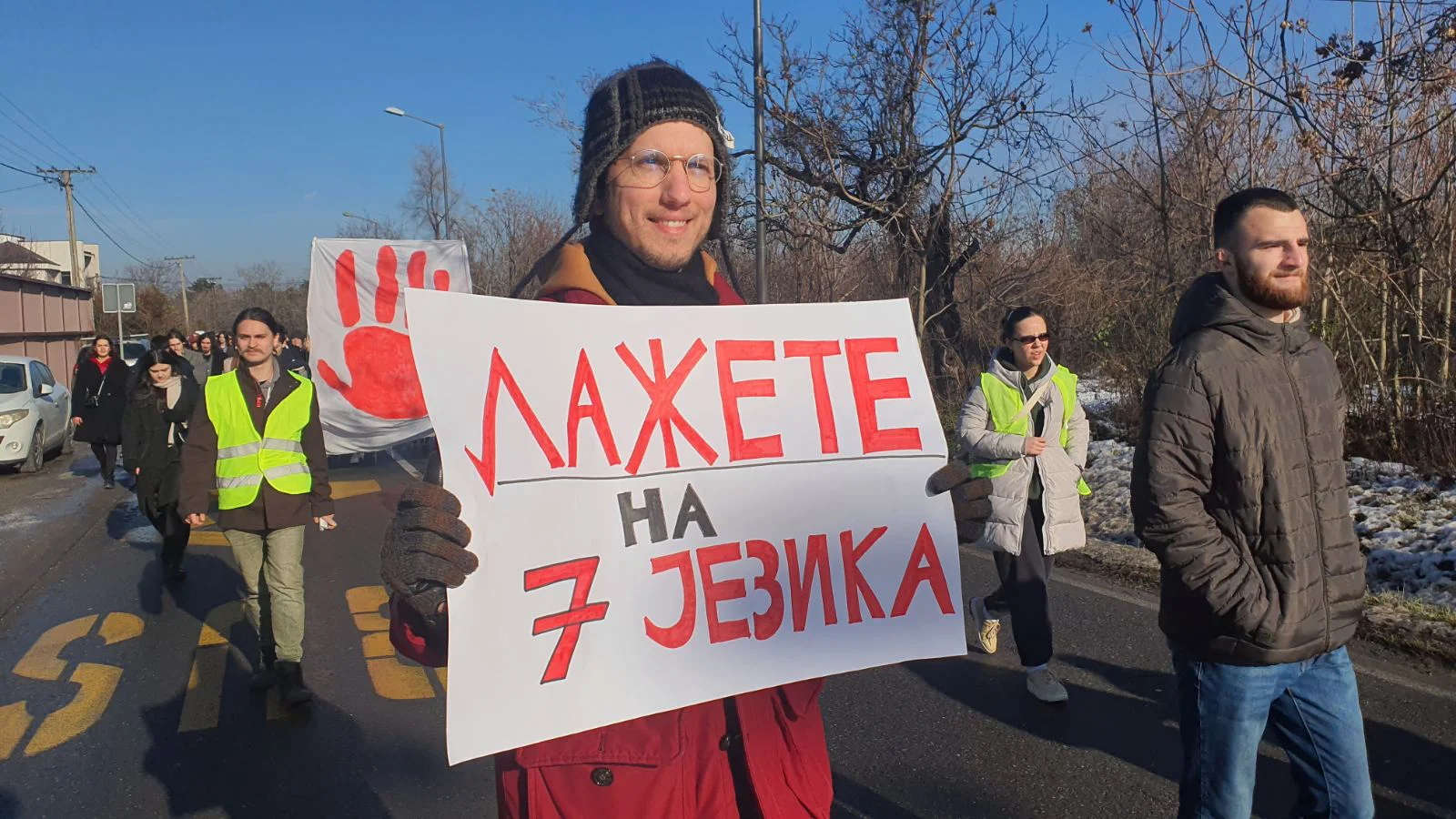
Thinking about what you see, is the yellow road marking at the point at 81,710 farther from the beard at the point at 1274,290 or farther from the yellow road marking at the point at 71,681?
the beard at the point at 1274,290

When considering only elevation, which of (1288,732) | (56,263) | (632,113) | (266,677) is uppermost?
(56,263)

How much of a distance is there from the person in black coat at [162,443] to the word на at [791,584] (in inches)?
275

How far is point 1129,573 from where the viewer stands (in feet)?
22.2

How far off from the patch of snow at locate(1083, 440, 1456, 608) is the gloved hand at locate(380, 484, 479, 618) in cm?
527

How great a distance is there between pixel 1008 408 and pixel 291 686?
12.5ft

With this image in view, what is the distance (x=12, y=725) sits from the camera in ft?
15.5

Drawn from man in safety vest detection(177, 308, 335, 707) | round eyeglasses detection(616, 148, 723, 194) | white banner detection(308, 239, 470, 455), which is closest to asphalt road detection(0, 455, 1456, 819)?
man in safety vest detection(177, 308, 335, 707)

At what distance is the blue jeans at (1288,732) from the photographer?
2.49 m

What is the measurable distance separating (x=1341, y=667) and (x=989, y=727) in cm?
201

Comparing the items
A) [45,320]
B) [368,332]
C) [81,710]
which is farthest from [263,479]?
[45,320]

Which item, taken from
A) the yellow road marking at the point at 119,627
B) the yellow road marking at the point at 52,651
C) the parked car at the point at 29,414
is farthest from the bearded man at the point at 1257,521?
the parked car at the point at 29,414

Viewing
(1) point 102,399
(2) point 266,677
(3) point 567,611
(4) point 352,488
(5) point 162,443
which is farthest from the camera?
(4) point 352,488

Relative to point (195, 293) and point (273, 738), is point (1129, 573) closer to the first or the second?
point (273, 738)

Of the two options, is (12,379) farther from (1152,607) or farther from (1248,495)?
(1248,495)
